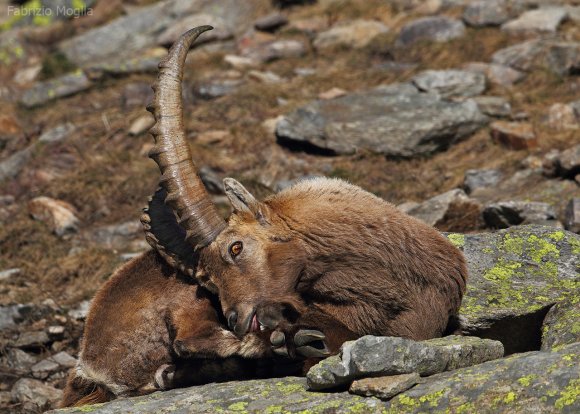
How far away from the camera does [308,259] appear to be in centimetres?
729

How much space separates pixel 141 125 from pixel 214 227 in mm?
9530

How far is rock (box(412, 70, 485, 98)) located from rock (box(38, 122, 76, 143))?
6762 millimetres

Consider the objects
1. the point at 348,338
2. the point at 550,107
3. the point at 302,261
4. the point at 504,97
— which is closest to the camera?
the point at 348,338

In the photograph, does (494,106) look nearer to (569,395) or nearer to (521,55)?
(521,55)

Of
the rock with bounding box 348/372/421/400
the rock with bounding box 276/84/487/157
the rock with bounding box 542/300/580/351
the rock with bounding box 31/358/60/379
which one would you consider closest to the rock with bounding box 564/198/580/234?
the rock with bounding box 542/300/580/351

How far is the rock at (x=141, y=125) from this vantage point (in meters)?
16.5

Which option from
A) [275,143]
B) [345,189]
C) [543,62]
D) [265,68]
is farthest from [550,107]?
[345,189]

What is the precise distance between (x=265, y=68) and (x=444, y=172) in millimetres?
6650

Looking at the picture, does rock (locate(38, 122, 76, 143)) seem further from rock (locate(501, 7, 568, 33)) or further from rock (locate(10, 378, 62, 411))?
rock (locate(501, 7, 568, 33))

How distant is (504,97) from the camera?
15.8 meters

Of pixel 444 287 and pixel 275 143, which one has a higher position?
pixel 444 287

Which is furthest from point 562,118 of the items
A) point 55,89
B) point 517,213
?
point 55,89

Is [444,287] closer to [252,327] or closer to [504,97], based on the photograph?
[252,327]

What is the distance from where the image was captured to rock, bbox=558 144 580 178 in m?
11.6
